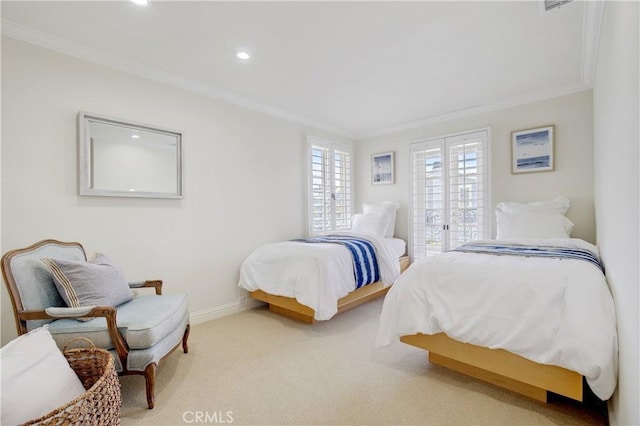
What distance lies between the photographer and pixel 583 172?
329 centimetres

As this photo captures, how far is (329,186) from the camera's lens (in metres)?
4.77

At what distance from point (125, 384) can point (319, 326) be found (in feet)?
5.38

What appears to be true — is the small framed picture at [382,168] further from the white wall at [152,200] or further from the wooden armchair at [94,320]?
the wooden armchair at [94,320]

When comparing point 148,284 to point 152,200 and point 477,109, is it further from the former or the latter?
point 477,109

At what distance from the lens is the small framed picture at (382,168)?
4.89 meters

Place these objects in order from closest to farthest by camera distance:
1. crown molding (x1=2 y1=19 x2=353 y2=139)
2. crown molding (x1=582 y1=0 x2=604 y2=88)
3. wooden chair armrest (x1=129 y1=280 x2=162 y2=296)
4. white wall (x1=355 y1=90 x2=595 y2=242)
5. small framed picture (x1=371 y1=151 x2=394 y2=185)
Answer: crown molding (x1=582 y1=0 x2=604 y2=88) < crown molding (x1=2 y1=19 x2=353 y2=139) < wooden chair armrest (x1=129 y1=280 x2=162 y2=296) < white wall (x1=355 y1=90 x2=595 y2=242) < small framed picture (x1=371 y1=151 x2=394 y2=185)

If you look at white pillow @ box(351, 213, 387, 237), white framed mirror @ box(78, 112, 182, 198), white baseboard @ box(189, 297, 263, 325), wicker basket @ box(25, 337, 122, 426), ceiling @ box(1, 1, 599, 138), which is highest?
ceiling @ box(1, 1, 599, 138)

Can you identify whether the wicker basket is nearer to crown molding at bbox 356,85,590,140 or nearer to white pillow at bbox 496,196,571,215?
white pillow at bbox 496,196,571,215

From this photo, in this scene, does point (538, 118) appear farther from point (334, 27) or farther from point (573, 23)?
point (334, 27)

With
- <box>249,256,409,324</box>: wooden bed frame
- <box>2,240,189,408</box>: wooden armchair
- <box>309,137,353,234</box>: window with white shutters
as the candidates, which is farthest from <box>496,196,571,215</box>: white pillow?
<box>2,240,189,408</box>: wooden armchair

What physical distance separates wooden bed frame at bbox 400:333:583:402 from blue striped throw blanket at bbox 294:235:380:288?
40.9 inches

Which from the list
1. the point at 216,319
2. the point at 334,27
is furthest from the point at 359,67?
the point at 216,319

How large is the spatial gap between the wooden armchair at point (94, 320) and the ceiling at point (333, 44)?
65.2 inches

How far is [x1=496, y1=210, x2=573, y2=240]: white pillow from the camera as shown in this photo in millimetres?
3096
